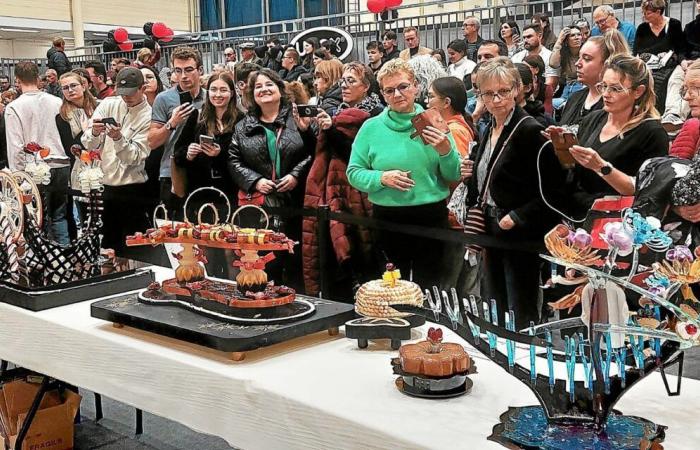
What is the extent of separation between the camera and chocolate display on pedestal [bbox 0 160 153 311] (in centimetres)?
265

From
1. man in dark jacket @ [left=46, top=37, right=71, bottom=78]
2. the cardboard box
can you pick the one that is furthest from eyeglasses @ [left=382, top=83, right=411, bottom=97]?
man in dark jacket @ [left=46, top=37, right=71, bottom=78]

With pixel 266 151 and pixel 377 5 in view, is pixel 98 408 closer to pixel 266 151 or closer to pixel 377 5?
pixel 266 151

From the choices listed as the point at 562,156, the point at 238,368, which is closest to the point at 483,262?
the point at 562,156

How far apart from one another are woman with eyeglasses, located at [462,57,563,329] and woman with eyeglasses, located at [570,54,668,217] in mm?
208

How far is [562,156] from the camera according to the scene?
2773mm

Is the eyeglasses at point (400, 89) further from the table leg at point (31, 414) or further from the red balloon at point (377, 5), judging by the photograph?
the red balloon at point (377, 5)

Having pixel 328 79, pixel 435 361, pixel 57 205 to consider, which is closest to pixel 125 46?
pixel 57 205

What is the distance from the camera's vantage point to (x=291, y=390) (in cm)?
180

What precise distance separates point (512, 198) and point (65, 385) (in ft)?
5.52

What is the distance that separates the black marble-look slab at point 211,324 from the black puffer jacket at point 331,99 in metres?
1.89

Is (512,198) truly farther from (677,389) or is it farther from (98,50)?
(98,50)

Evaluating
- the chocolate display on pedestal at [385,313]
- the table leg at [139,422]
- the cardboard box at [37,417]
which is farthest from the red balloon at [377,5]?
the chocolate display on pedestal at [385,313]

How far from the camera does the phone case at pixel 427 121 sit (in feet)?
9.85

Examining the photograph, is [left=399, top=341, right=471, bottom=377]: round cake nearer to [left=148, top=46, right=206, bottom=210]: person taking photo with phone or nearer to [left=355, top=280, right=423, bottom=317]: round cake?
[left=355, top=280, right=423, bottom=317]: round cake
